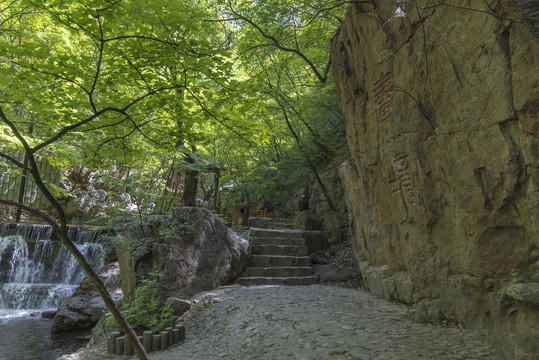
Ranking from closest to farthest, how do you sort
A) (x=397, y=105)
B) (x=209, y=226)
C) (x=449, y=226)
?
1. (x=449, y=226)
2. (x=397, y=105)
3. (x=209, y=226)

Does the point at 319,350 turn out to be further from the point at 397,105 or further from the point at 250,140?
the point at 397,105

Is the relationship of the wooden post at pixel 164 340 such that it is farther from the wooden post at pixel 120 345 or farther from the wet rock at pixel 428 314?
the wet rock at pixel 428 314

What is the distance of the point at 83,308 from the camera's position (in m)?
8.00

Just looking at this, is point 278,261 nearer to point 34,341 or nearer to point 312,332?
point 312,332

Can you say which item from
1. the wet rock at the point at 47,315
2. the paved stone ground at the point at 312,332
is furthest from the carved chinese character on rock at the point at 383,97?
the wet rock at the point at 47,315

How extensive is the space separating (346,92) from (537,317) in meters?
4.87

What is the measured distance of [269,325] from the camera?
445 cm

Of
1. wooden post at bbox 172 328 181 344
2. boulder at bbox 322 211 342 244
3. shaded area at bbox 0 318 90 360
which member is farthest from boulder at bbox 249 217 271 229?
wooden post at bbox 172 328 181 344

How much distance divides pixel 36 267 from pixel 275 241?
28.6ft

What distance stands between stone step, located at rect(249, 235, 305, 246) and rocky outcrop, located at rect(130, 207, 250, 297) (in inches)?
44.5

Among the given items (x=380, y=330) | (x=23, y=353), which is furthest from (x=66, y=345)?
(x=380, y=330)

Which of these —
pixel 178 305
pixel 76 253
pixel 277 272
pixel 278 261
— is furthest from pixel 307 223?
pixel 76 253

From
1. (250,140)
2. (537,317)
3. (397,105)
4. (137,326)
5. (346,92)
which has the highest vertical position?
(346,92)

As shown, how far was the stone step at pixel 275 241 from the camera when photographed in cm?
941
